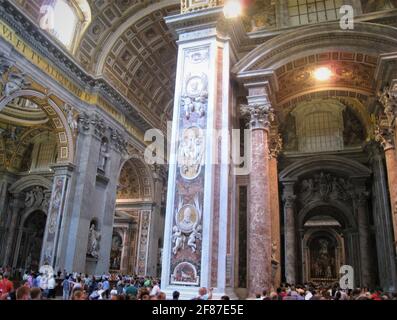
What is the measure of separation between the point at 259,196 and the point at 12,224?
14719 millimetres

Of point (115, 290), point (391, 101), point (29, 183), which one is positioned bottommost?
point (115, 290)

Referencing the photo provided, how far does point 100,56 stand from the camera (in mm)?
16297

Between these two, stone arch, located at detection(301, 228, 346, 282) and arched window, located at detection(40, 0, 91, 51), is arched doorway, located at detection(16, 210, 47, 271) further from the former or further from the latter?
stone arch, located at detection(301, 228, 346, 282)

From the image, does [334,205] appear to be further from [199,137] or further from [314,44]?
[199,137]

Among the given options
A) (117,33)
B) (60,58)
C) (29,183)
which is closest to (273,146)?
(60,58)

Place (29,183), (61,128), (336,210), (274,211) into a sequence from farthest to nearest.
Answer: (29,183), (336,210), (61,128), (274,211)

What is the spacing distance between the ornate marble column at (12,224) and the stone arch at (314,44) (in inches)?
566

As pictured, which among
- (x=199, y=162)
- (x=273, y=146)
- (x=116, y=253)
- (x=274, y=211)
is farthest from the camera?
(x=116, y=253)

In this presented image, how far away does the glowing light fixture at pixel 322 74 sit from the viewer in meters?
11.7

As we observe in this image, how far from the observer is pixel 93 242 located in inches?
590

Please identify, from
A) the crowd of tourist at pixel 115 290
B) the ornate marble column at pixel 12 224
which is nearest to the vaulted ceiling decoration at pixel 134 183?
the ornate marble column at pixel 12 224

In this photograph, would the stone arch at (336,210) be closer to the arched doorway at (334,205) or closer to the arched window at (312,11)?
the arched doorway at (334,205)
